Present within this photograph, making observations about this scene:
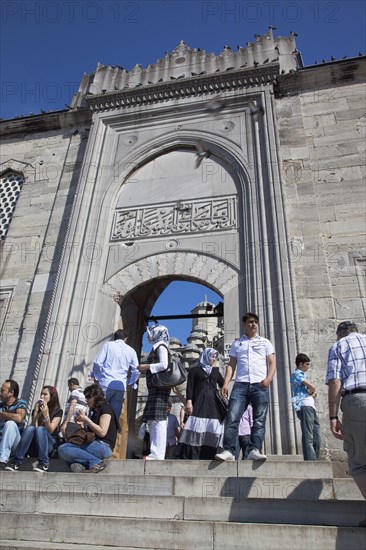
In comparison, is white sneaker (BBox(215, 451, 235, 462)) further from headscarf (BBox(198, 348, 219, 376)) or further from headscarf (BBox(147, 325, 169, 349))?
headscarf (BBox(147, 325, 169, 349))

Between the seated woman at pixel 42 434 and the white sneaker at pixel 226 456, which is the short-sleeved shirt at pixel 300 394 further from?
the seated woman at pixel 42 434

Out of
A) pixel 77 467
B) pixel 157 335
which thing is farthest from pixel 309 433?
pixel 77 467

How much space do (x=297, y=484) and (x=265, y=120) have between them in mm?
7292

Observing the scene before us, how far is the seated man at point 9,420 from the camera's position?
459 cm

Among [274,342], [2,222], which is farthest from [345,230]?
[2,222]

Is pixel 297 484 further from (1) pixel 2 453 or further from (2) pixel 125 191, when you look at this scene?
(2) pixel 125 191

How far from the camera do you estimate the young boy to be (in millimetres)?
4828

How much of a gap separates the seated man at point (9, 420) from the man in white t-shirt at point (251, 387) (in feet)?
7.47

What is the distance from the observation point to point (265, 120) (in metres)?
8.88

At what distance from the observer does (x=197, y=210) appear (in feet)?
27.9

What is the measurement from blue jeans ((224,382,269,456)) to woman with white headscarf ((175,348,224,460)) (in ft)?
2.58

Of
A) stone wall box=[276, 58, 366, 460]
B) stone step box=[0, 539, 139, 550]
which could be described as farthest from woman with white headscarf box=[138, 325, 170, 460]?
stone wall box=[276, 58, 366, 460]

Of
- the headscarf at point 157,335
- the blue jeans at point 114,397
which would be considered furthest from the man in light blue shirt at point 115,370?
the headscarf at point 157,335

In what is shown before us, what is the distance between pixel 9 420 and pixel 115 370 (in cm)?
129
